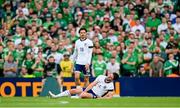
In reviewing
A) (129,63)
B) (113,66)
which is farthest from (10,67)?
(129,63)

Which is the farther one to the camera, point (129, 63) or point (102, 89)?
point (129, 63)

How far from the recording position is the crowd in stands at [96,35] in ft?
85.3

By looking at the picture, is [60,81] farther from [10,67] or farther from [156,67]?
[156,67]

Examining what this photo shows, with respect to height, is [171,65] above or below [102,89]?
above

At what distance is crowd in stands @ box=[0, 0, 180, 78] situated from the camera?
26.0m

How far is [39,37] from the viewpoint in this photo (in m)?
27.7

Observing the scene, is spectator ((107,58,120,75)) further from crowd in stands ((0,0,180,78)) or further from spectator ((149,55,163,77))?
spectator ((149,55,163,77))

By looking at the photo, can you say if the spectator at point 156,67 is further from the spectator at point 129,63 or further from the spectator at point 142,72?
the spectator at point 129,63

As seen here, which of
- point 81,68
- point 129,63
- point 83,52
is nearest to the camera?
point 83,52

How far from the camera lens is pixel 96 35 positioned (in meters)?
27.2

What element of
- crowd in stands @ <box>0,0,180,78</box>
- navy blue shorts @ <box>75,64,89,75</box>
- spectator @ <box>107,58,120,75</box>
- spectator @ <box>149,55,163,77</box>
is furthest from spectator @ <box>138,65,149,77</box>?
navy blue shorts @ <box>75,64,89,75</box>

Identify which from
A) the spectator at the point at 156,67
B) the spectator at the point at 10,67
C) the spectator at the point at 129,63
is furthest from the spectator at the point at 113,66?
the spectator at the point at 10,67

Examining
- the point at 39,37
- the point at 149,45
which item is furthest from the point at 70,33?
the point at 149,45

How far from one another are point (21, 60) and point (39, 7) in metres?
3.56
